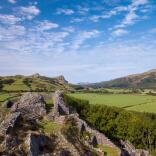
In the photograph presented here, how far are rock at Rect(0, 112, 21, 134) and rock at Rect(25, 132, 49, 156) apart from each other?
8.90ft

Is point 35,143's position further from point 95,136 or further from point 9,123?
point 95,136

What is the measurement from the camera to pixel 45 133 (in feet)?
152

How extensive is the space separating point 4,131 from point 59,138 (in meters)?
8.30

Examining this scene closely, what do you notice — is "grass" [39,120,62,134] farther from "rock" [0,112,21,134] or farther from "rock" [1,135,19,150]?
"rock" [1,135,19,150]

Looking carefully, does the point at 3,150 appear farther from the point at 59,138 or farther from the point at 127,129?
the point at 127,129

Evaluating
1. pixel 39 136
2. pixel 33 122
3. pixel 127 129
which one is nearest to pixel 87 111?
pixel 127 129

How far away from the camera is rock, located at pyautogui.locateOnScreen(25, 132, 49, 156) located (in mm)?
40062

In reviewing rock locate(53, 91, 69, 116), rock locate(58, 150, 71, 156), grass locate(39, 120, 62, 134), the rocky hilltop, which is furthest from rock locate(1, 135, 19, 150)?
rock locate(53, 91, 69, 116)

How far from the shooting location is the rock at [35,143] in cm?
4006

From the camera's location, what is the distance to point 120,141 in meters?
70.2

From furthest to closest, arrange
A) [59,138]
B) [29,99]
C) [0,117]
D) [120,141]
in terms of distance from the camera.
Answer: [120,141] < [29,99] < [0,117] < [59,138]

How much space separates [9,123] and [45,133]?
556 centimetres

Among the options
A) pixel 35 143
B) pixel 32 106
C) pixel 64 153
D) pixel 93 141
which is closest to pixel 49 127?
pixel 32 106

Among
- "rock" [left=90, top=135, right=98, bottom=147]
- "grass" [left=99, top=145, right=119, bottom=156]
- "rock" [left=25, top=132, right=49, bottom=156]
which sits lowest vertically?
"grass" [left=99, top=145, right=119, bottom=156]
